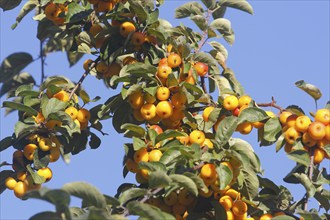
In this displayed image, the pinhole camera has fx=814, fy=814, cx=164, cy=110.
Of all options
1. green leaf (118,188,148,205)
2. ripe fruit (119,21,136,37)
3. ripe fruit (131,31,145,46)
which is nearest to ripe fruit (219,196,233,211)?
green leaf (118,188,148,205)

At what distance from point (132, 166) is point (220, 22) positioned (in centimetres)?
125

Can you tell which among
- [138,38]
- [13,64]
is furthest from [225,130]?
[13,64]

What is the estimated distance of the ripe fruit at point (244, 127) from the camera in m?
4.65

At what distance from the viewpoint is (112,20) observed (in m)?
5.29

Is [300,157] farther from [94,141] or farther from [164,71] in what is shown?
[94,141]

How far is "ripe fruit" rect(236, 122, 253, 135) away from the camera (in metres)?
4.65

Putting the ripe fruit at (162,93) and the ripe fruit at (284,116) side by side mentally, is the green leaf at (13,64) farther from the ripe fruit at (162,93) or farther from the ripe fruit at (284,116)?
the ripe fruit at (284,116)

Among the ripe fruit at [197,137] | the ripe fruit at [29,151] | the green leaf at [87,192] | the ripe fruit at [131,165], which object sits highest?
the ripe fruit at [29,151]

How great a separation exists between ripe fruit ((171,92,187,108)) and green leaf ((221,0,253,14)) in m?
0.98

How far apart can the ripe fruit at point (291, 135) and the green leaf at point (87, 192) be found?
129cm

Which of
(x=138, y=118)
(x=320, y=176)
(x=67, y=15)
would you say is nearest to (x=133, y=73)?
(x=138, y=118)

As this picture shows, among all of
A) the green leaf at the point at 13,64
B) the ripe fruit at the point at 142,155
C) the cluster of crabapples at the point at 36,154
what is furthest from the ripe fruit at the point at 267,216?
the green leaf at the point at 13,64

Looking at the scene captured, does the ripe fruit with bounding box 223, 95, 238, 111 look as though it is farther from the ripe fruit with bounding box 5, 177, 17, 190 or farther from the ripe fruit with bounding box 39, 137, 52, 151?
the ripe fruit with bounding box 5, 177, 17, 190

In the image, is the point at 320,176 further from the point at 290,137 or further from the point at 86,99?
the point at 86,99
